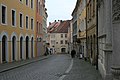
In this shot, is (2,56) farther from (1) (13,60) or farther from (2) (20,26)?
(2) (20,26)

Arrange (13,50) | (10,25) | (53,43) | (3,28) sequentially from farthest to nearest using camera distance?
(53,43) → (13,50) → (10,25) → (3,28)

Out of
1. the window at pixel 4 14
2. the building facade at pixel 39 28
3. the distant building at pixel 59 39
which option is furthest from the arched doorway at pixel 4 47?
the distant building at pixel 59 39

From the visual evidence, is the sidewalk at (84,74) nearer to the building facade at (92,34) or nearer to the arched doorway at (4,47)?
the building facade at (92,34)

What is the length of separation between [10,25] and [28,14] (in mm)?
10397

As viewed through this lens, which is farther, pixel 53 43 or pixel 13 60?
pixel 53 43

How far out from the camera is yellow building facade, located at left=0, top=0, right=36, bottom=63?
2902 cm

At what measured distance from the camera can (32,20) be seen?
44.8 m

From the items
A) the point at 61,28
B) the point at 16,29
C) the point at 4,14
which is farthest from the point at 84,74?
the point at 61,28

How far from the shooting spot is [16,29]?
33406 mm

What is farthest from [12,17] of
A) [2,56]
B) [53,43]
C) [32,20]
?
[53,43]

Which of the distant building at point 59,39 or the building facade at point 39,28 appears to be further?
the distant building at point 59,39

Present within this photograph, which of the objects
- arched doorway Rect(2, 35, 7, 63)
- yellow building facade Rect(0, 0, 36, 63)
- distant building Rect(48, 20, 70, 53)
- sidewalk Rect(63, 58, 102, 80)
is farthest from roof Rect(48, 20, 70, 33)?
sidewalk Rect(63, 58, 102, 80)

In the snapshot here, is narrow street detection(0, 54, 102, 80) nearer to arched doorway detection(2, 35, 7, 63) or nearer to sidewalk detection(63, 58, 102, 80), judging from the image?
sidewalk detection(63, 58, 102, 80)

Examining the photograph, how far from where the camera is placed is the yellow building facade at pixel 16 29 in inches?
1142
